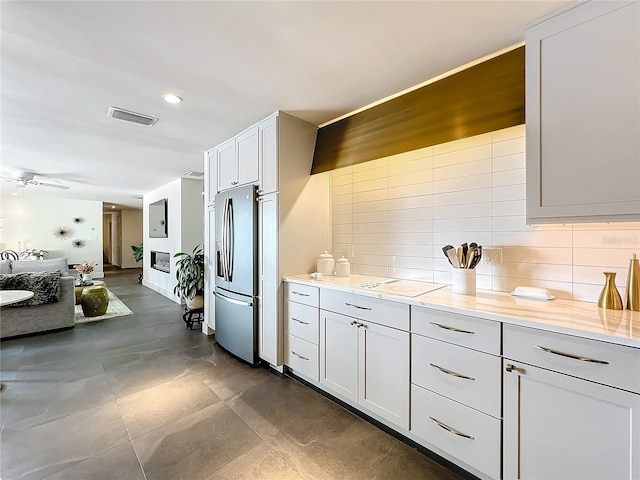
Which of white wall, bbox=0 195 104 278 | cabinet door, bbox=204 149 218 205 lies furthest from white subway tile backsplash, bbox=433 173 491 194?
white wall, bbox=0 195 104 278

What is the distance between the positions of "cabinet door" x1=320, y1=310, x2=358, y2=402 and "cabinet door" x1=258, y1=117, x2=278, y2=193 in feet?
4.16

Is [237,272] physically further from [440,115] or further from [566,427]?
[566,427]

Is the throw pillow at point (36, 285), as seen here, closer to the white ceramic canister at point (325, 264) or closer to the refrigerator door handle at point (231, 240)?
the refrigerator door handle at point (231, 240)

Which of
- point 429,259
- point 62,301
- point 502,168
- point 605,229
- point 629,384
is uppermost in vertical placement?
point 502,168

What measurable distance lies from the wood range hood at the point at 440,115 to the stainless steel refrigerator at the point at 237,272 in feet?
3.22

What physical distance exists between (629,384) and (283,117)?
9.01 ft

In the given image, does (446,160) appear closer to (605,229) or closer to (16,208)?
(605,229)

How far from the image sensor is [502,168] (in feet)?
6.36

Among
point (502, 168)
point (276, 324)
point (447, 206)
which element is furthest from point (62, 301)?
point (502, 168)

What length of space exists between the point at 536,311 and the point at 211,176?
349 centimetres

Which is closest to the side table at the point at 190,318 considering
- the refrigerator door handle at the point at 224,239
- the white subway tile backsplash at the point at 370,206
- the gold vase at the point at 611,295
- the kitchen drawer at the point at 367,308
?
the refrigerator door handle at the point at 224,239

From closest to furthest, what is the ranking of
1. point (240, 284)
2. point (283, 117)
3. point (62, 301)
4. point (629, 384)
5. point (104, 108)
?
point (629, 384) < point (104, 108) < point (283, 117) < point (240, 284) < point (62, 301)

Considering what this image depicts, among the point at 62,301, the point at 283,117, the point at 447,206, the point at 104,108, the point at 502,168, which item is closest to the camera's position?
the point at 502,168

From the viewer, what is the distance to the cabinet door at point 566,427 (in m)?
1.12
